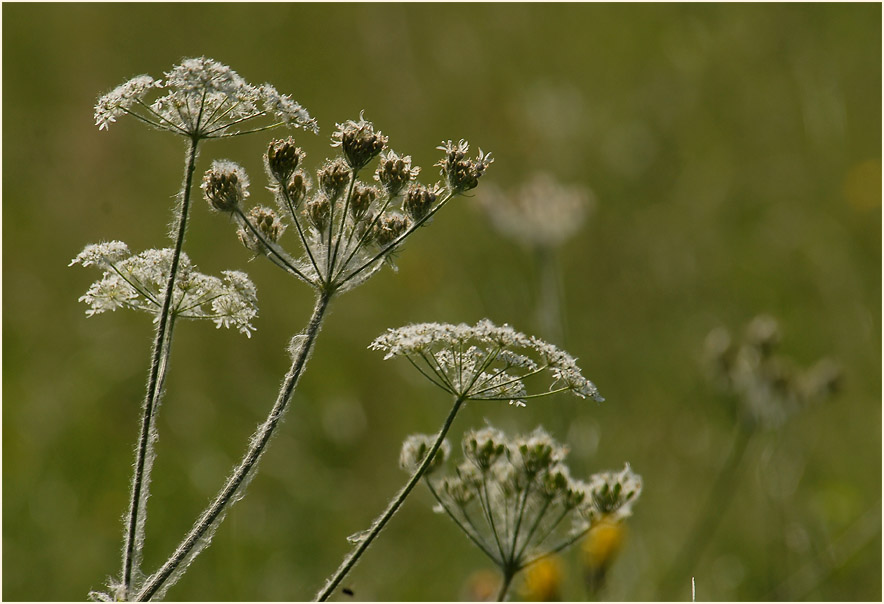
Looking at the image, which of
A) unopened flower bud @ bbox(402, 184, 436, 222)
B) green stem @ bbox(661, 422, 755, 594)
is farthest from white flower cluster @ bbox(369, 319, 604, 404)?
green stem @ bbox(661, 422, 755, 594)

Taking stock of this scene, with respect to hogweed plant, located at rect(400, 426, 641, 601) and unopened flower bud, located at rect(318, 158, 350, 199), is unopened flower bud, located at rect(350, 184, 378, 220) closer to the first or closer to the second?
unopened flower bud, located at rect(318, 158, 350, 199)

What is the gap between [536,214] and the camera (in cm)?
776

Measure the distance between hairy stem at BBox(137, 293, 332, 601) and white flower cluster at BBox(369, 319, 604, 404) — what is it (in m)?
0.36

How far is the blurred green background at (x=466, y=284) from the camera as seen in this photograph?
723 cm

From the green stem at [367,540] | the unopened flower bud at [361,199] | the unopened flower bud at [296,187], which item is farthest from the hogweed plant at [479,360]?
the unopened flower bud at [296,187]

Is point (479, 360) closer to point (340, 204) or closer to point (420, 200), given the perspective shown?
point (420, 200)

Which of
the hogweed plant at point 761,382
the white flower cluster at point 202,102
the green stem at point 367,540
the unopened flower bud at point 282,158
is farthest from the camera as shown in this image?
the hogweed plant at point 761,382

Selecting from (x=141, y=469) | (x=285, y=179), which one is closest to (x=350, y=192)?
(x=285, y=179)

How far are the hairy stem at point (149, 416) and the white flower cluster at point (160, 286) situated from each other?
27 cm

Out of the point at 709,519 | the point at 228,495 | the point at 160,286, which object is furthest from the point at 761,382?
the point at 228,495

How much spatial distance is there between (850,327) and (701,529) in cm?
375

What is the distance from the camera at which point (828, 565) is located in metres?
6.02

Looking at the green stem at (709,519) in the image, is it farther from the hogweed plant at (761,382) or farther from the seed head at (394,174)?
the seed head at (394,174)

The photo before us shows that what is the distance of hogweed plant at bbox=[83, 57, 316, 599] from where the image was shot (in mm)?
2574
